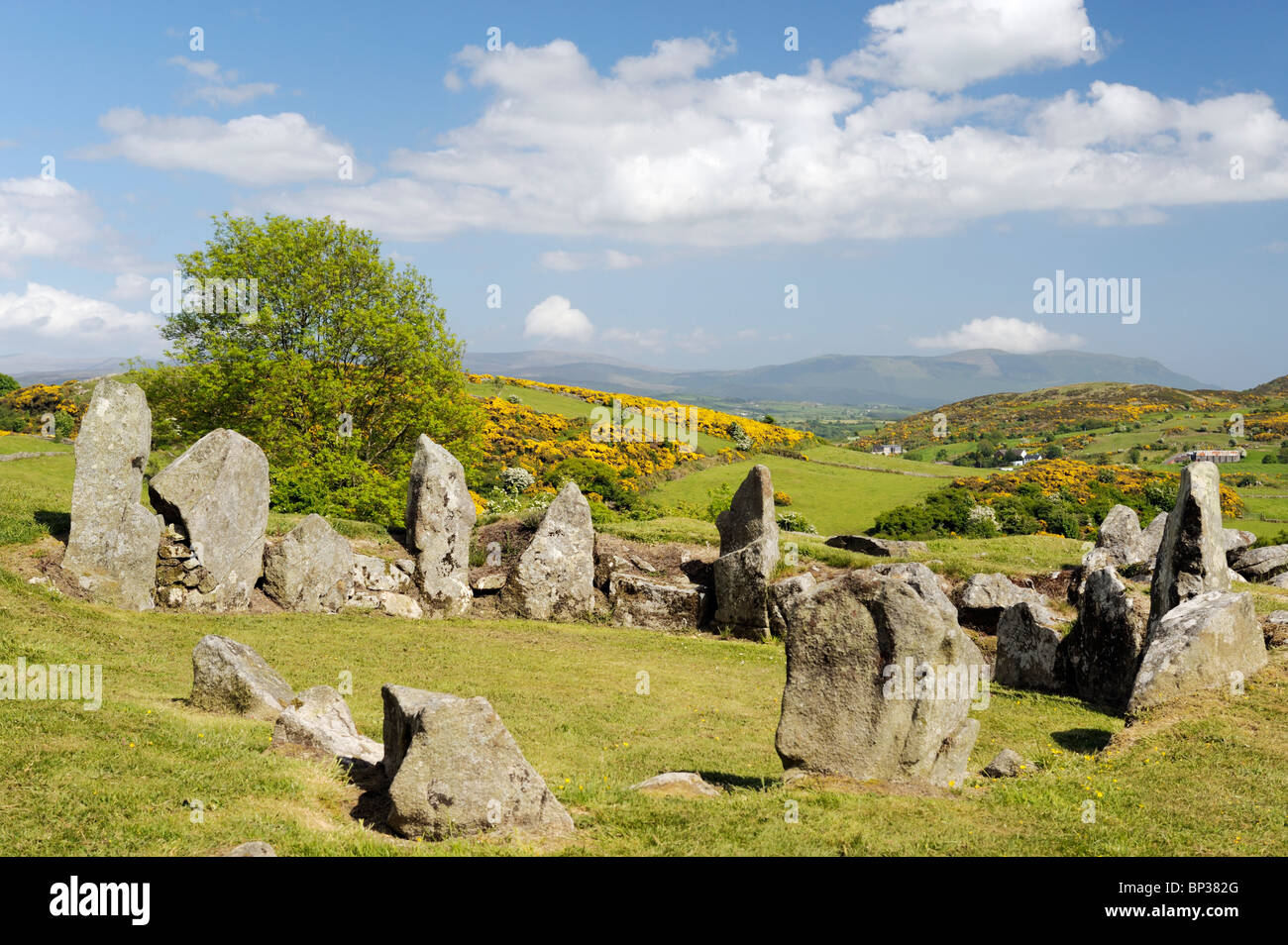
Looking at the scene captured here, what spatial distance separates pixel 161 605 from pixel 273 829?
16.1m

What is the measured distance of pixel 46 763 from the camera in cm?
996

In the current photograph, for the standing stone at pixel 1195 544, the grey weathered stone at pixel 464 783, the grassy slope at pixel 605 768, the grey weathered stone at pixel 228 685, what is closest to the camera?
the grassy slope at pixel 605 768

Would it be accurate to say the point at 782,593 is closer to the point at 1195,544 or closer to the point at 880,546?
the point at 880,546

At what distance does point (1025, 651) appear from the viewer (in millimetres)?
19969

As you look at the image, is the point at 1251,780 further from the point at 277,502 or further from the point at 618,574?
the point at 277,502

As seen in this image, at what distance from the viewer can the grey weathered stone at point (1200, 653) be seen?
48.4 ft

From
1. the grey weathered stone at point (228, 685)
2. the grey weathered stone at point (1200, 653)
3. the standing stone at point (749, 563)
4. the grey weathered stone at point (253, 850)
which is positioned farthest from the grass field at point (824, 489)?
the grey weathered stone at point (253, 850)

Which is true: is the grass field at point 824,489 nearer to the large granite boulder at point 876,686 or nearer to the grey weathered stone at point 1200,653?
the grey weathered stone at point 1200,653

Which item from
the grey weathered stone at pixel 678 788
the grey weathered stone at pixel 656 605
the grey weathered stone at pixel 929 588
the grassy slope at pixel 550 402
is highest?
the grassy slope at pixel 550 402

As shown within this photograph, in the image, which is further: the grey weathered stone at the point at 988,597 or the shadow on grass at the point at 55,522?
the grey weathered stone at the point at 988,597

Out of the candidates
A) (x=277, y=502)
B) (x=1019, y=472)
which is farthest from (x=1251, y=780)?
(x=1019, y=472)

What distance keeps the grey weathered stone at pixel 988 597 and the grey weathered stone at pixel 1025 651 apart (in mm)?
4072

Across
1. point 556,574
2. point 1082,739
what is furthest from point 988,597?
point 556,574

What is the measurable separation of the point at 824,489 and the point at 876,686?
48.2 meters
